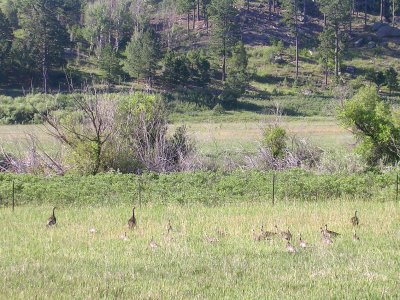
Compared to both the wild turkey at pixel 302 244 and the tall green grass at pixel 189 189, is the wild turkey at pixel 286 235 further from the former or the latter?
the tall green grass at pixel 189 189

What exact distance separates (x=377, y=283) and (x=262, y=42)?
86760 millimetres

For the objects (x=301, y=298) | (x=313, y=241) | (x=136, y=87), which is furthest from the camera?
(x=136, y=87)

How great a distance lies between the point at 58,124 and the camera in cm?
2361

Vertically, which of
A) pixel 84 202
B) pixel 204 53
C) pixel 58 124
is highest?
pixel 204 53

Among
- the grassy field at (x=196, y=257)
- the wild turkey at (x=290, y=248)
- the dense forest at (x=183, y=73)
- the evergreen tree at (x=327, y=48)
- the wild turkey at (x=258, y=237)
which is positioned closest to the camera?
the grassy field at (x=196, y=257)

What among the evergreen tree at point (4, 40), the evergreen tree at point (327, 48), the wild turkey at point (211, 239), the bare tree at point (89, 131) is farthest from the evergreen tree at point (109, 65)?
the wild turkey at point (211, 239)

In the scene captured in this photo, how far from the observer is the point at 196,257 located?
31.6 feet

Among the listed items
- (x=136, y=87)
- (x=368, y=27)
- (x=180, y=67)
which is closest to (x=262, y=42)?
(x=368, y=27)

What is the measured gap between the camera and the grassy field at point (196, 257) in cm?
762

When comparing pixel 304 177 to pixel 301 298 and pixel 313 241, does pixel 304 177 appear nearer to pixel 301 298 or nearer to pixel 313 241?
pixel 313 241

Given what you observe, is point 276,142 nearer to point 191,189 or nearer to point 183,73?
point 191,189

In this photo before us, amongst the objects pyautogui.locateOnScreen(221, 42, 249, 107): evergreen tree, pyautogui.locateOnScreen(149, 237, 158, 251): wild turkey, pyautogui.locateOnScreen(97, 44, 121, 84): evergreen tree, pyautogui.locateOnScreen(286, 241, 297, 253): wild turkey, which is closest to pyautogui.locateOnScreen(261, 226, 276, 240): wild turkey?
pyautogui.locateOnScreen(286, 241, 297, 253): wild turkey

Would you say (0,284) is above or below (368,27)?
below

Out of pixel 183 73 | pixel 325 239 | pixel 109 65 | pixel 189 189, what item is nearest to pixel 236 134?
pixel 109 65
